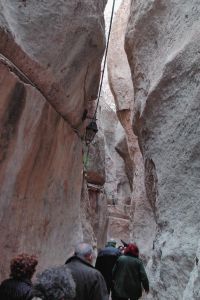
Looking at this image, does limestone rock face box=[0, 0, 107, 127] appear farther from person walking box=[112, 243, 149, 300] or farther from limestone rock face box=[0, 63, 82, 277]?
person walking box=[112, 243, 149, 300]

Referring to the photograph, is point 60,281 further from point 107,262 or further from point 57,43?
point 57,43

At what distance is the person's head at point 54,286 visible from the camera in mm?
2932

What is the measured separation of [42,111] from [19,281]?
11.9ft

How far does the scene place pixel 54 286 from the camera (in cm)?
295

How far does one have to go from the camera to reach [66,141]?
8422mm

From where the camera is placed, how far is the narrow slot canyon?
6.04m

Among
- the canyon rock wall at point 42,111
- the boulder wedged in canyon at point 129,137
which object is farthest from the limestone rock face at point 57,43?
the boulder wedged in canyon at point 129,137

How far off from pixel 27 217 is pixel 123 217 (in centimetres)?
1647

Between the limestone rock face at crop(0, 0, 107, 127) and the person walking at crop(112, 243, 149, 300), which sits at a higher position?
the limestone rock face at crop(0, 0, 107, 127)

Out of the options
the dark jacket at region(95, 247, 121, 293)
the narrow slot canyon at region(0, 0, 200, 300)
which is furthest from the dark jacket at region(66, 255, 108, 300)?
the dark jacket at region(95, 247, 121, 293)

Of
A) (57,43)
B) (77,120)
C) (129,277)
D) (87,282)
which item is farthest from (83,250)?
(77,120)

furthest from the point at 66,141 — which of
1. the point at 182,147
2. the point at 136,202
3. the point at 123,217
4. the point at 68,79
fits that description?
the point at 123,217

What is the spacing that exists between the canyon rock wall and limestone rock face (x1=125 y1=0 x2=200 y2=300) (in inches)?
44.8

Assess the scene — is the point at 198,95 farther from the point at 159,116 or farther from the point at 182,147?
the point at 159,116
